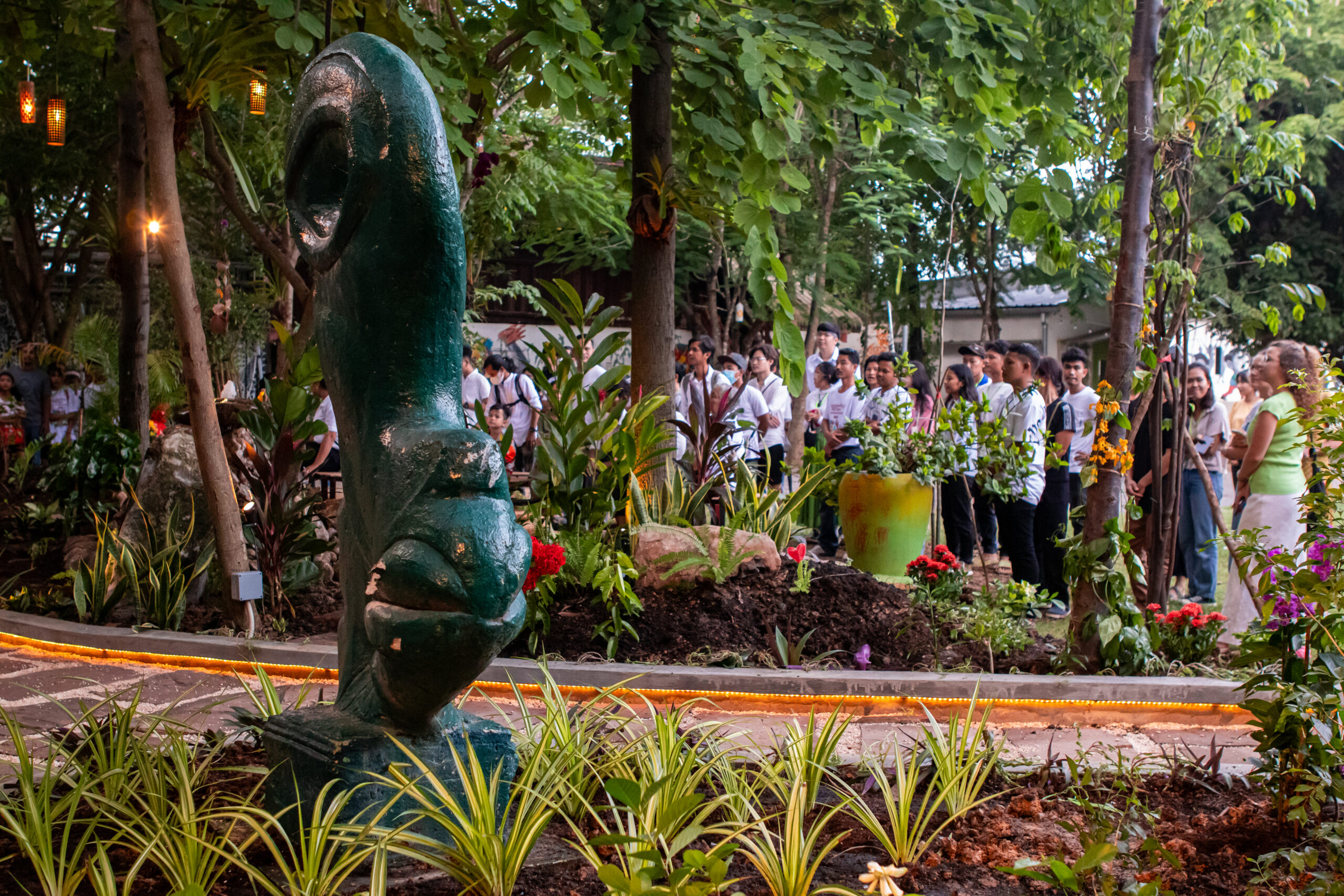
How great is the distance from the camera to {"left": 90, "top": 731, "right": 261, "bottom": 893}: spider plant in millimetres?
2352

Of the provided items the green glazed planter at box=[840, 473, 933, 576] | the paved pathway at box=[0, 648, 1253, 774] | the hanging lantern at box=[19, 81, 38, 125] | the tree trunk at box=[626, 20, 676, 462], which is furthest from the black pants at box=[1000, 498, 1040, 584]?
the hanging lantern at box=[19, 81, 38, 125]

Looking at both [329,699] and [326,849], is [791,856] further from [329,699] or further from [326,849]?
[329,699]

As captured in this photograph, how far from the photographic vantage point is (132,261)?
28.5 feet

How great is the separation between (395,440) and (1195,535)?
757 centimetres

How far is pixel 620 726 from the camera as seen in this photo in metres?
3.33

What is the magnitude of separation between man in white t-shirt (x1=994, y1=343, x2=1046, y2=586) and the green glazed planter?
1.94 feet

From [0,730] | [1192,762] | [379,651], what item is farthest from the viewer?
[0,730]

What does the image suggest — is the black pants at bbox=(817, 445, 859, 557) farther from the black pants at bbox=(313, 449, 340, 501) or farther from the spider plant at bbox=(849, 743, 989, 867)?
the spider plant at bbox=(849, 743, 989, 867)

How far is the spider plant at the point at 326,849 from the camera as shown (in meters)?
2.24

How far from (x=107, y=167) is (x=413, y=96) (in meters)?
16.4

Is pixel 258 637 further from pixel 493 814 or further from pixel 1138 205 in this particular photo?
pixel 1138 205

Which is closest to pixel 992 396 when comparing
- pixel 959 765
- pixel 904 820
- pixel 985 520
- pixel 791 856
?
pixel 985 520

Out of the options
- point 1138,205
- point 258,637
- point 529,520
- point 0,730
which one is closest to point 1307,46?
point 1138,205

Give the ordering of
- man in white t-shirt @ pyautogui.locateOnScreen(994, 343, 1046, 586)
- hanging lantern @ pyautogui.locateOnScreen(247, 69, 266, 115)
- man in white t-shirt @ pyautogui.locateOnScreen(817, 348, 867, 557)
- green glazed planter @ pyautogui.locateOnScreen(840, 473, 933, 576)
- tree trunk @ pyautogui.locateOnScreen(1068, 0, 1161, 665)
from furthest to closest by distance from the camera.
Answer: man in white t-shirt @ pyautogui.locateOnScreen(817, 348, 867, 557)
green glazed planter @ pyautogui.locateOnScreen(840, 473, 933, 576)
man in white t-shirt @ pyautogui.locateOnScreen(994, 343, 1046, 586)
hanging lantern @ pyautogui.locateOnScreen(247, 69, 266, 115)
tree trunk @ pyautogui.locateOnScreen(1068, 0, 1161, 665)
